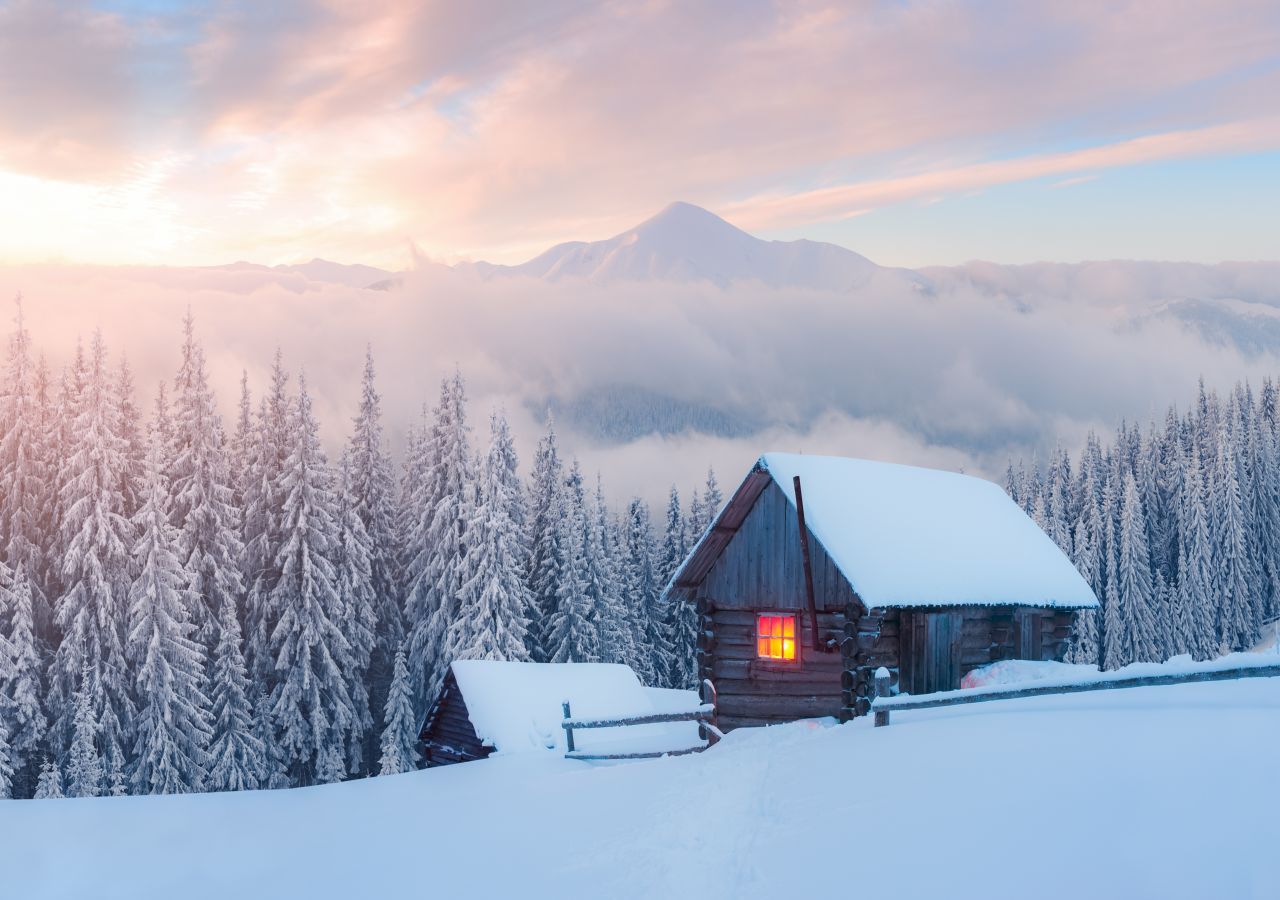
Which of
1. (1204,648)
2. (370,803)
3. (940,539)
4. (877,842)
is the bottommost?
(1204,648)

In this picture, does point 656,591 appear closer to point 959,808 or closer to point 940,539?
point 940,539

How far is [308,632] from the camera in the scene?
38.7 metres

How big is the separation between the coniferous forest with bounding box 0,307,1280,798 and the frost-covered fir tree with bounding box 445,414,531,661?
0.11 meters

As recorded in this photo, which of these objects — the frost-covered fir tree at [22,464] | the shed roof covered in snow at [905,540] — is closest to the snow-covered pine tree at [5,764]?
the frost-covered fir tree at [22,464]

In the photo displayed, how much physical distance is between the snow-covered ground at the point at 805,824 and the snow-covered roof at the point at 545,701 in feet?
23.5

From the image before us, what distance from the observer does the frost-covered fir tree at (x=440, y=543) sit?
4244 cm

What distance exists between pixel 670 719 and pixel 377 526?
28175 millimetres

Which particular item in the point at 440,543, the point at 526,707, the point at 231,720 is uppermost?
the point at 440,543

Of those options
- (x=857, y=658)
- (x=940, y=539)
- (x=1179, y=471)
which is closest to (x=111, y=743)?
(x=857, y=658)

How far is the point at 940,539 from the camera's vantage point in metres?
26.0

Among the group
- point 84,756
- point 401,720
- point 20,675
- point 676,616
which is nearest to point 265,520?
point 401,720

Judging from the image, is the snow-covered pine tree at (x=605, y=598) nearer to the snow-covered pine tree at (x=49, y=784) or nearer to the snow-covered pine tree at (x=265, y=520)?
the snow-covered pine tree at (x=265, y=520)

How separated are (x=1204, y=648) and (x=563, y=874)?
75.0 meters

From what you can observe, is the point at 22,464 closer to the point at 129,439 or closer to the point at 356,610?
the point at 129,439
